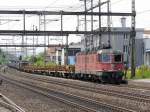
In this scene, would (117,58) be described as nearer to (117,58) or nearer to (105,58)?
(117,58)

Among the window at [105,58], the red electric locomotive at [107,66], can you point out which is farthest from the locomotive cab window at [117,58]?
the window at [105,58]

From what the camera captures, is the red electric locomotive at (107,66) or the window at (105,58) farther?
the window at (105,58)

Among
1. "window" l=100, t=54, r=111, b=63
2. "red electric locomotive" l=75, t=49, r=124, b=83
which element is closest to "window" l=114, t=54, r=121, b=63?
"red electric locomotive" l=75, t=49, r=124, b=83

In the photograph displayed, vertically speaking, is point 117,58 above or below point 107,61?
above

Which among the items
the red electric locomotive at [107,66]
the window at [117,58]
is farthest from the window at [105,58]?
the window at [117,58]

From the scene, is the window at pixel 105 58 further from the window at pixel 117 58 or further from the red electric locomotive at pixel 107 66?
the window at pixel 117 58

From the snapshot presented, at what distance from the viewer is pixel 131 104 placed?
2197 cm

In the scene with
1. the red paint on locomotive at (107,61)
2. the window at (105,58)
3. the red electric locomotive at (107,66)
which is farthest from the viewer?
the window at (105,58)

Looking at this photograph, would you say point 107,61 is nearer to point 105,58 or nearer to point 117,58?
point 105,58

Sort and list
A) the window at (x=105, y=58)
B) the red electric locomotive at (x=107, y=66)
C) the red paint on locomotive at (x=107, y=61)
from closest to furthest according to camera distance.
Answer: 1. the red electric locomotive at (x=107, y=66)
2. the red paint on locomotive at (x=107, y=61)
3. the window at (x=105, y=58)

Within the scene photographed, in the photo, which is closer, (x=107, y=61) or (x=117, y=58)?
(x=107, y=61)

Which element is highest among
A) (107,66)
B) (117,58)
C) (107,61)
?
(117,58)

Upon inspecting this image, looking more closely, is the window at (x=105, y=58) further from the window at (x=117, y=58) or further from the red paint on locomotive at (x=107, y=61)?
the window at (x=117, y=58)

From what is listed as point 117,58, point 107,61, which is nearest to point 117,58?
point 117,58
